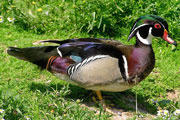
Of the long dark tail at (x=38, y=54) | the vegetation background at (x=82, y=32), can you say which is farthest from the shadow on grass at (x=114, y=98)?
the long dark tail at (x=38, y=54)

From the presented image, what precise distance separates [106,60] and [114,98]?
82 cm

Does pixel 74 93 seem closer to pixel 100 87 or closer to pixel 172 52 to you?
pixel 100 87

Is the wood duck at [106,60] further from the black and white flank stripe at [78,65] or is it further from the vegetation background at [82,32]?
the vegetation background at [82,32]

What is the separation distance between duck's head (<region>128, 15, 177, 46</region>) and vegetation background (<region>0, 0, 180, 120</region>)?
0.76 metres

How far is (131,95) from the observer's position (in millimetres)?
4434

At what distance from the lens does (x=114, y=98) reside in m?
4.34

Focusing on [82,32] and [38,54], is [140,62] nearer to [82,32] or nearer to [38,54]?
[38,54]

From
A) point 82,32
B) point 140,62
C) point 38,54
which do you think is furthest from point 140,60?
point 82,32

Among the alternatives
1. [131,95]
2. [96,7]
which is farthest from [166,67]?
[96,7]

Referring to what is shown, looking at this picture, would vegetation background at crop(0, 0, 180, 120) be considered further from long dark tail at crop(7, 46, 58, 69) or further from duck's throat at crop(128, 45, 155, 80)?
duck's throat at crop(128, 45, 155, 80)

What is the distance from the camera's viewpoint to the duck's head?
12.4 ft

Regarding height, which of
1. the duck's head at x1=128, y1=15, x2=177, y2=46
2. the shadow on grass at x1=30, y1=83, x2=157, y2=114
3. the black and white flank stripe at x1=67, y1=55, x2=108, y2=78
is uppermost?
the duck's head at x1=128, y1=15, x2=177, y2=46

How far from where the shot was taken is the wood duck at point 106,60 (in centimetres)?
368

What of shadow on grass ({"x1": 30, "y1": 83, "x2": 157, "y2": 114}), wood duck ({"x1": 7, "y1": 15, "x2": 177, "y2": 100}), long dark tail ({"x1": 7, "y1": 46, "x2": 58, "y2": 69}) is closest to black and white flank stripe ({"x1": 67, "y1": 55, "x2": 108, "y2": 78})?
wood duck ({"x1": 7, "y1": 15, "x2": 177, "y2": 100})
